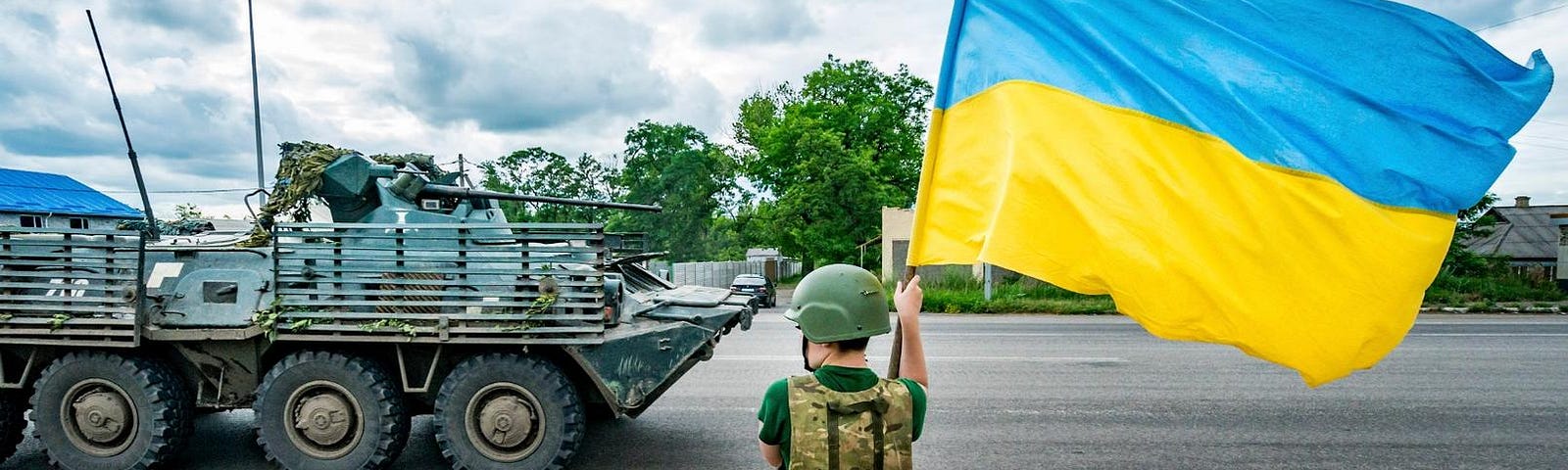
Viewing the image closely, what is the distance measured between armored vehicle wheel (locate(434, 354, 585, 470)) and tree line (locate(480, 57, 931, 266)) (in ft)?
62.7

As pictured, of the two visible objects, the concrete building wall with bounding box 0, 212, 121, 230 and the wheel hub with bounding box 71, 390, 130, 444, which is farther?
the concrete building wall with bounding box 0, 212, 121, 230

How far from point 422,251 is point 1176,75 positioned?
14.4 feet

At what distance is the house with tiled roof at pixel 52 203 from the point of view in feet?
81.0

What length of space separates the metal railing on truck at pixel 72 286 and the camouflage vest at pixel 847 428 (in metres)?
4.93

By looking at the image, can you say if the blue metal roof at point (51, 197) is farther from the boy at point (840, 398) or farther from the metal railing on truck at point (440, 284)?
the boy at point (840, 398)

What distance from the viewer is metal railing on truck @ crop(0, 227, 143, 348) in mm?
5484

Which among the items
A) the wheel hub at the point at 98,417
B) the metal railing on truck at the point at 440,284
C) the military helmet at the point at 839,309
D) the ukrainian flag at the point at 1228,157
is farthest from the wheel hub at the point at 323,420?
the ukrainian flag at the point at 1228,157

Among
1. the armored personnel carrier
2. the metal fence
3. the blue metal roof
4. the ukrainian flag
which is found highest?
the blue metal roof

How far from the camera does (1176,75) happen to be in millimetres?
3031

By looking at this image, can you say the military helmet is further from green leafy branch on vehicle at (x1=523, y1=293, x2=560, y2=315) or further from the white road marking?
the white road marking

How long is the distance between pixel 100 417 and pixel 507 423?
2.53 meters

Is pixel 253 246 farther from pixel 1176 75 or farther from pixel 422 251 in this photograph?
pixel 1176 75

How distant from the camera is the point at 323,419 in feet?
18.0

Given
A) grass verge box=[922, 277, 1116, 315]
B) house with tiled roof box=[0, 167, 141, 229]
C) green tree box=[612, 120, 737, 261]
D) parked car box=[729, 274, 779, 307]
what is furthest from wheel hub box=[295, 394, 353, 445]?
green tree box=[612, 120, 737, 261]
